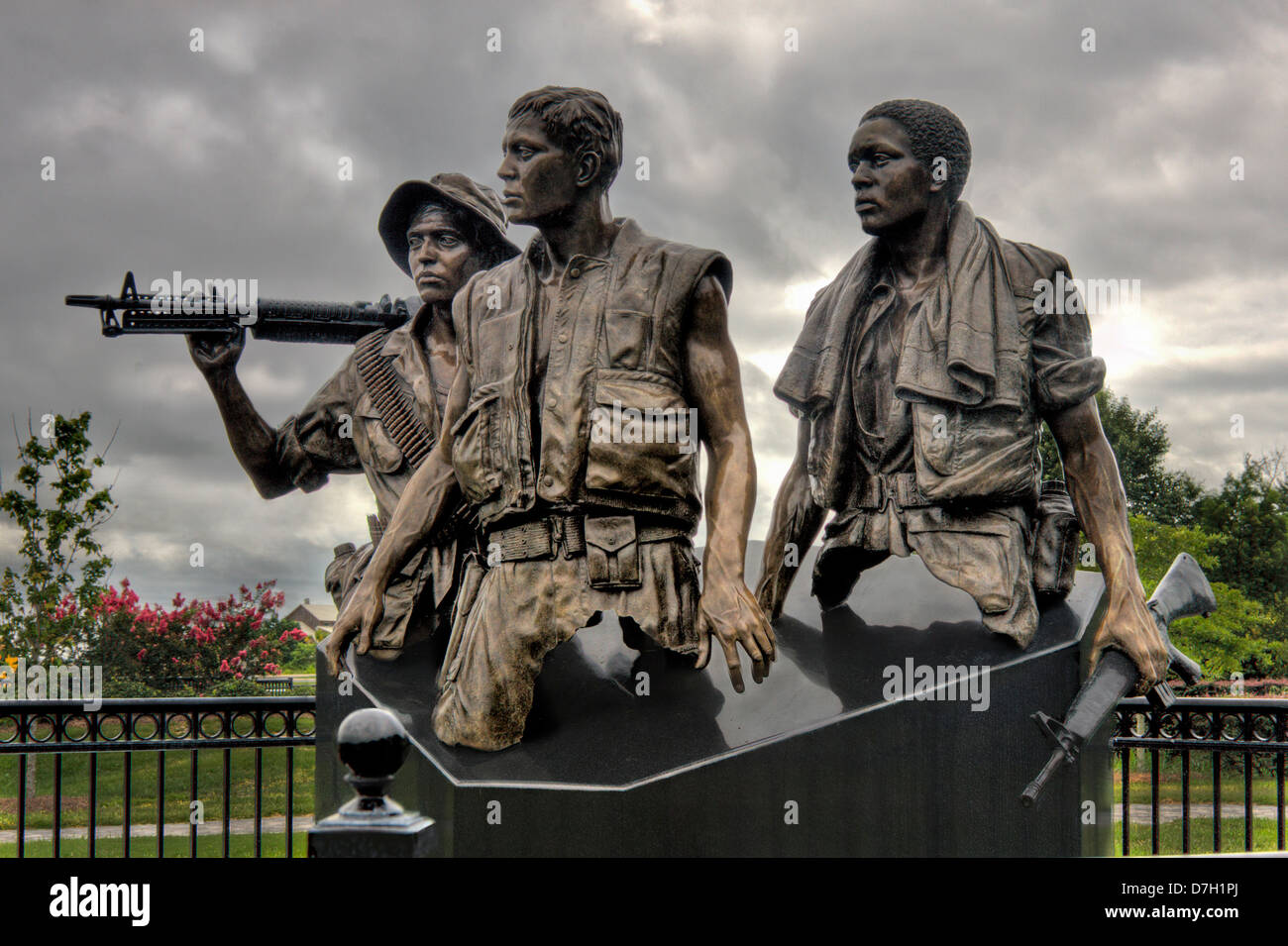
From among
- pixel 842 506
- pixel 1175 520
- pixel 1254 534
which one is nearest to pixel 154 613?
pixel 842 506

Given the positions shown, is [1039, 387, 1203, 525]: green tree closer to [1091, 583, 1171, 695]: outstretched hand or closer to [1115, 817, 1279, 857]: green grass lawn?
[1115, 817, 1279, 857]: green grass lawn

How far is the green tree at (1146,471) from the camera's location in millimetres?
26781

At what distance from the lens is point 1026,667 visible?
171 inches

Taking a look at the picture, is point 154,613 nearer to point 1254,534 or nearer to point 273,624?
point 273,624

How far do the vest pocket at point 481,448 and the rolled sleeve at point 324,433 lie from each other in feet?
6.46

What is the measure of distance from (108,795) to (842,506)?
1193 cm

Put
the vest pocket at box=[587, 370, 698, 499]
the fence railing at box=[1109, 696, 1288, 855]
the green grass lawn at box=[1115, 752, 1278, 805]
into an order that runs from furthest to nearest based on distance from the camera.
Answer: the green grass lawn at box=[1115, 752, 1278, 805] < the fence railing at box=[1109, 696, 1288, 855] < the vest pocket at box=[587, 370, 698, 499]

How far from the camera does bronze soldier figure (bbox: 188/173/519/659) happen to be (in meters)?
5.27

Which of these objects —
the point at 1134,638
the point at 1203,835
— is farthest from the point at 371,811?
the point at 1203,835

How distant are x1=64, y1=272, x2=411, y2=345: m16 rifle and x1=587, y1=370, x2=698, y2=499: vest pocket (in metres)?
2.60

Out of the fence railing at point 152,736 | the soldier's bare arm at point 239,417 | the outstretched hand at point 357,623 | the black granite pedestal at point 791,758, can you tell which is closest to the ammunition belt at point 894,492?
the black granite pedestal at point 791,758

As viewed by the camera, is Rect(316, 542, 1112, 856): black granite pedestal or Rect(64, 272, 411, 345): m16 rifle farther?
→ Rect(64, 272, 411, 345): m16 rifle

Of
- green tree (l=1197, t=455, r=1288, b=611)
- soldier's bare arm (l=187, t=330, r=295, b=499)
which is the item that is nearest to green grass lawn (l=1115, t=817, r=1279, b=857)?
soldier's bare arm (l=187, t=330, r=295, b=499)

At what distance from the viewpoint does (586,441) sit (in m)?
4.14
